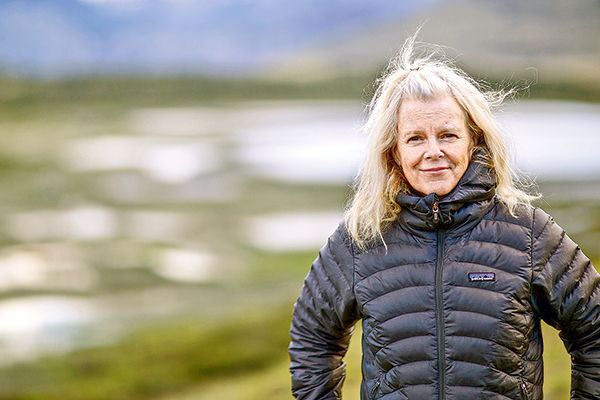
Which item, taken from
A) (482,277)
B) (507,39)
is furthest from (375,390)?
(507,39)

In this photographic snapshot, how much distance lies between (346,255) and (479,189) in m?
0.50

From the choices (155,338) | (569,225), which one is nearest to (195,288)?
(155,338)

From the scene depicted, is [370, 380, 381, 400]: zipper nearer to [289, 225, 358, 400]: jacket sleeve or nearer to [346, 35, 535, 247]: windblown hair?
[289, 225, 358, 400]: jacket sleeve

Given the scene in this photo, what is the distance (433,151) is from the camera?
6.67 ft

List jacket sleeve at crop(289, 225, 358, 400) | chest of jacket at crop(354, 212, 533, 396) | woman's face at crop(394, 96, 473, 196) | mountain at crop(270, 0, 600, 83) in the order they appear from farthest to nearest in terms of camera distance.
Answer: mountain at crop(270, 0, 600, 83) → jacket sleeve at crop(289, 225, 358, 400) → woman's face at crop(394, 96, 473, 196) → chest of jacket at crop(354, 212, 533, 396)

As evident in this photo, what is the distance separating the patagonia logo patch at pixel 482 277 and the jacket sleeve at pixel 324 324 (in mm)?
412

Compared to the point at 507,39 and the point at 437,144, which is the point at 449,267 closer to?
the point at 437,144

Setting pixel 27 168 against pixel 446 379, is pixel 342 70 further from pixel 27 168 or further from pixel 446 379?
pixel 446 379

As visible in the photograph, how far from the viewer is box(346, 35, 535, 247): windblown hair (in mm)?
2068

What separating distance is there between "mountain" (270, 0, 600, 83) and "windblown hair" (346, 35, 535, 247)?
15542 millimetres

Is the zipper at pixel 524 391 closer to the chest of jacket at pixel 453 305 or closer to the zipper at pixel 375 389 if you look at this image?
the chest of jacket at pixel 453 305

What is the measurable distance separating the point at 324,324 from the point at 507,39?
4032cm

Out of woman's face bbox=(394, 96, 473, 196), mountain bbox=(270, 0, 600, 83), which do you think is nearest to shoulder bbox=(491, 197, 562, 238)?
woman's face bbox=(394, 96, 473, 196)

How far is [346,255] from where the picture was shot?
2.18 meters
